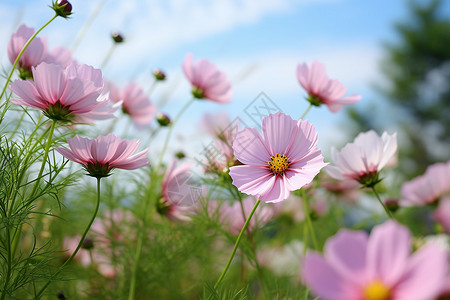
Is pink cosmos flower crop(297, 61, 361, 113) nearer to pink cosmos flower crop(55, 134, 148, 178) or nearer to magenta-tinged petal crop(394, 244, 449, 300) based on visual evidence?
pink cosmos flower crop(55, 134, 148, 178)

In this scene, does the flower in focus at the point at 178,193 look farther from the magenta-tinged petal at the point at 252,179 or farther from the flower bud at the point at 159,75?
the flower bud at the point at 159,75

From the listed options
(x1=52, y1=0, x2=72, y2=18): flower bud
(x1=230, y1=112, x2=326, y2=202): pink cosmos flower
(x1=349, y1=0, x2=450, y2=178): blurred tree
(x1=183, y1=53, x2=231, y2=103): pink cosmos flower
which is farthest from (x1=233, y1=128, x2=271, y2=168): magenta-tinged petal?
(x1=349, y1=0, x2=450, y2=178): blurred tree

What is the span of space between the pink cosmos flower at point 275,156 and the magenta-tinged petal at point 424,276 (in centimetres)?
16

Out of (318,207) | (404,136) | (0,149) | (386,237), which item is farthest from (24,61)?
(404,136)

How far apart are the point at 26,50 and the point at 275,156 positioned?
309 millimetres

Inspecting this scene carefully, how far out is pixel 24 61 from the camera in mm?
517

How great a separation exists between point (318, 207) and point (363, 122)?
805cm

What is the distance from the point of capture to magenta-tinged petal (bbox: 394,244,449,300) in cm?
18

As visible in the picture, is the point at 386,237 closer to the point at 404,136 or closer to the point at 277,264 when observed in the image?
the point at 277,264

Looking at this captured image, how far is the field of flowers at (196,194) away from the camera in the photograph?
0.21m

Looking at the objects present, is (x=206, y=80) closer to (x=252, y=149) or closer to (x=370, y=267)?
(x=252, y=149)

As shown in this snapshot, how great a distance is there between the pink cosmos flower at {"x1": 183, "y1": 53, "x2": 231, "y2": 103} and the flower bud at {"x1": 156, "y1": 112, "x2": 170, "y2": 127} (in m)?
0.06

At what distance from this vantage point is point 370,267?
0.21 m

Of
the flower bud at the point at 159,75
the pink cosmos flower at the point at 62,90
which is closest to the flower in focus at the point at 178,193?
the pink cosmos flower at the point at 62,90
